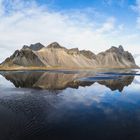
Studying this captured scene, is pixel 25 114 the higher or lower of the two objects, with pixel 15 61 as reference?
lower

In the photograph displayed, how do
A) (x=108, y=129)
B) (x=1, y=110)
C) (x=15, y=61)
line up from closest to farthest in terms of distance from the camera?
(x=108, y=129)
(x=1, y=110)
(x=15, y=61)

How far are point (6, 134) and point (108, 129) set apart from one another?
5889mm

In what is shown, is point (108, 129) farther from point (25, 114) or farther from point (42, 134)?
point (25, 114)

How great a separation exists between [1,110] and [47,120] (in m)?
4.91

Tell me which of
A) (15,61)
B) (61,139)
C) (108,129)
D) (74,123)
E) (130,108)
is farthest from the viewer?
(15,61)

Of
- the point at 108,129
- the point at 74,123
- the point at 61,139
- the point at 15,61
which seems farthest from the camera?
the point at 15,61

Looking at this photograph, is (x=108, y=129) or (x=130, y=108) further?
(x=130, y=108)

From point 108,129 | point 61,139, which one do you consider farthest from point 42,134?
point 108,129

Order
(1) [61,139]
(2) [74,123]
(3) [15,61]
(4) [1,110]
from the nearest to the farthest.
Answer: (1) [61,139] < (2) [74,123] < (4) [1,110] < (3) [15,61]

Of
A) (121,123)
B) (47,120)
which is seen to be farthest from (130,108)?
(47,120)

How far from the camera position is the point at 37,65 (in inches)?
7397

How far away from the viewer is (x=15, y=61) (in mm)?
183750

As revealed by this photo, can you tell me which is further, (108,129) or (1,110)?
(1,110)

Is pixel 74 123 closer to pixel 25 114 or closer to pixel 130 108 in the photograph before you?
pixel 25 114
